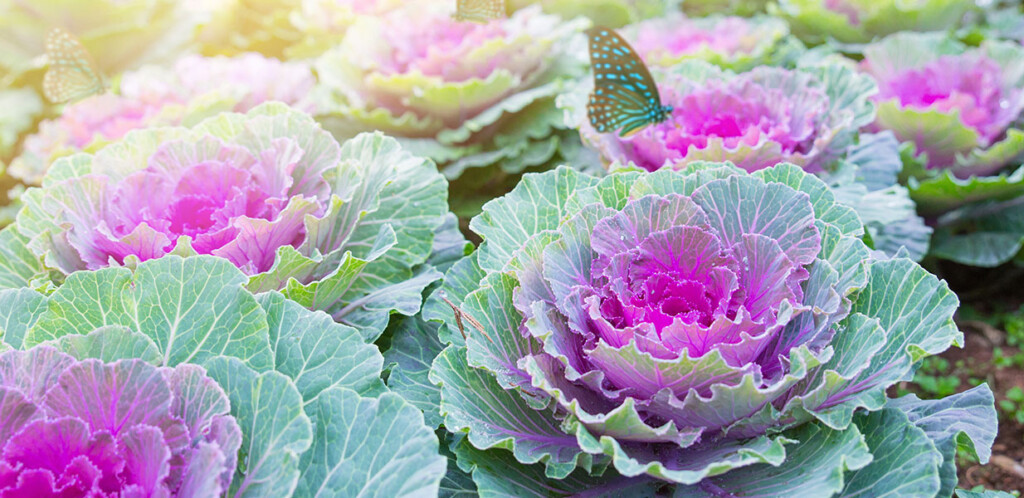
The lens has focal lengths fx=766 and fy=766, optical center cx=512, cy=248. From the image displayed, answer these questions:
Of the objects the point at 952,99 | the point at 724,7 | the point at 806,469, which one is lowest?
the point at 724,7

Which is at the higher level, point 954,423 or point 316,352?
point 316,352

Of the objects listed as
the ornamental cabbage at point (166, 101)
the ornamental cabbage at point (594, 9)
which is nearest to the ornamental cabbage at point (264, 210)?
the ornamental cabbage at point (166, 101)

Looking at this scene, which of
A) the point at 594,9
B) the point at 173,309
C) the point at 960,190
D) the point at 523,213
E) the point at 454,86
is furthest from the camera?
the point at 594,9

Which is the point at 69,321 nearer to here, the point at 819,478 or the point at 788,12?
the point at 819,478

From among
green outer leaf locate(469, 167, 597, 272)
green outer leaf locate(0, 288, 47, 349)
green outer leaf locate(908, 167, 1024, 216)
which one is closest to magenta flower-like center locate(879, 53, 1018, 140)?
green outer leaf locate(908, 167, 1024, 216)

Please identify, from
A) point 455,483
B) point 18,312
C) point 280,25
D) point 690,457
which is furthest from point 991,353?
point 280,25

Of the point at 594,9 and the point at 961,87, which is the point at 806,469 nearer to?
the point at 961,87

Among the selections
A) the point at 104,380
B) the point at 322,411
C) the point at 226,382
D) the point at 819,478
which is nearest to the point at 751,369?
the point at 819,478
